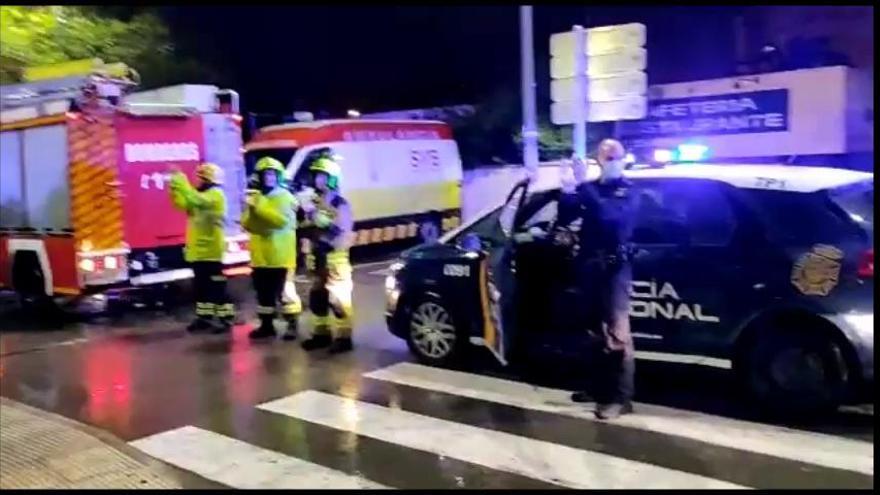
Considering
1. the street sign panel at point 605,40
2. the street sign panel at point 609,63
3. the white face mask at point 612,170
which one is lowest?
the white face mask at point 612,170

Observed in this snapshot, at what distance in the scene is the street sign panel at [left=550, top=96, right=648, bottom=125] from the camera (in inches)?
393

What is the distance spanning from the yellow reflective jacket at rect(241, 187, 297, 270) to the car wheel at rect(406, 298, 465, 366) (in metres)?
1.81

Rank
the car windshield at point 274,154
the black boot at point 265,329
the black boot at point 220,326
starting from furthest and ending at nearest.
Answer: the car windshield at point 274,154, the black boot at point 220,326, the black boot at point 265,329

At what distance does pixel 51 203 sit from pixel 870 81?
12346 mm

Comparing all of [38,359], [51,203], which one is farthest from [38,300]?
[38,359]

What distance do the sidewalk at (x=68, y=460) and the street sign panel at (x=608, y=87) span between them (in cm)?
584

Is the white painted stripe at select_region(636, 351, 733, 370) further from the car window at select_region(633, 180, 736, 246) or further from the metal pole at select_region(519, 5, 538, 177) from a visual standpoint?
the metal pole at select_region(519, 5, 538, 177)

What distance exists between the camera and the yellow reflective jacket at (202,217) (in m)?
10.0

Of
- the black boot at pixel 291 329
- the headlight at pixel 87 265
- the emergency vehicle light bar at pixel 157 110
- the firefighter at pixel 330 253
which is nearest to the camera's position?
the firefighter at pixel 330 253

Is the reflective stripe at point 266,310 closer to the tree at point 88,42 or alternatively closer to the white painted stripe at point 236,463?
the white painted stripe at point 236,463

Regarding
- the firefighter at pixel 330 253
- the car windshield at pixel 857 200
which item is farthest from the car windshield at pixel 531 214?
the car windshield at pixel 857 200

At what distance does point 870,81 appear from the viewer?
16078mm

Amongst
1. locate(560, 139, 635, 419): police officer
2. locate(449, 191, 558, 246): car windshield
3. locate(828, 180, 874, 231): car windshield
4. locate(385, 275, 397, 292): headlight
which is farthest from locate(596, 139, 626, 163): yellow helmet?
locate(385, 275, 397, 292): headlight

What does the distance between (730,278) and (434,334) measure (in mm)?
2564
